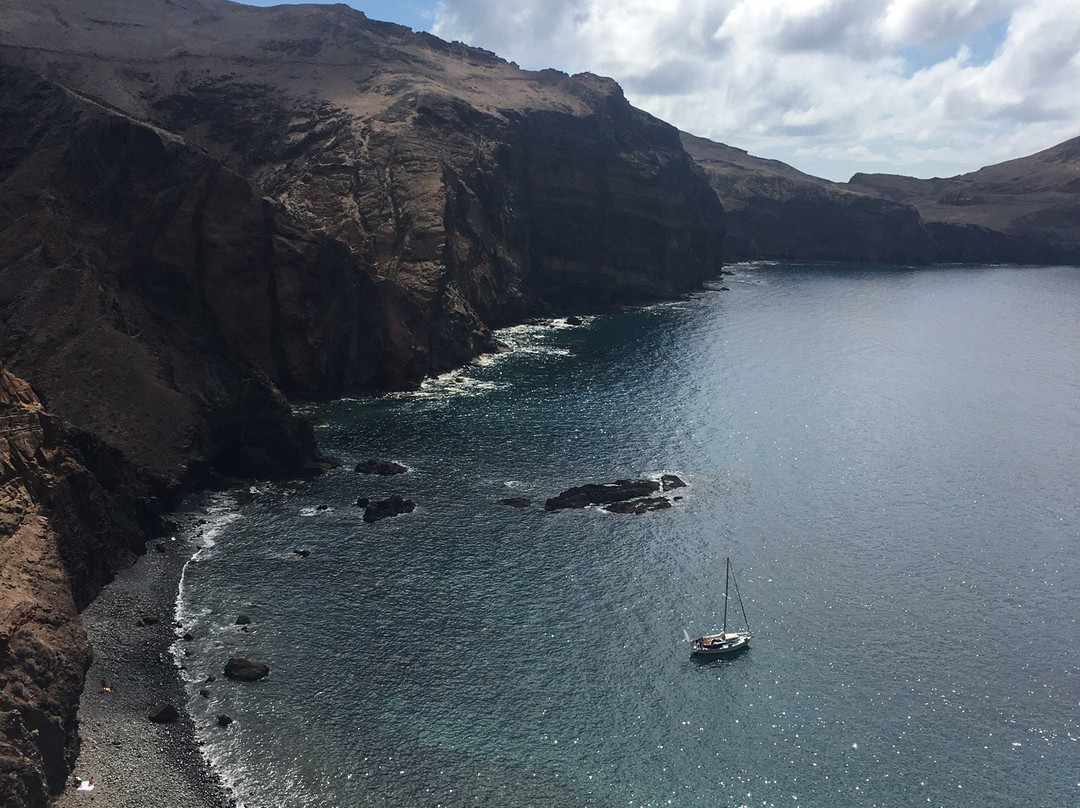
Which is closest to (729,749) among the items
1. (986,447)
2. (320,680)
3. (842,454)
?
(320,680)

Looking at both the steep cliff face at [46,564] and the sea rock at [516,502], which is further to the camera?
the sea rock at [516,502]

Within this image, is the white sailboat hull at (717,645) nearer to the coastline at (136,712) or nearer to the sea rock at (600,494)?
the sea rock at (600,494)

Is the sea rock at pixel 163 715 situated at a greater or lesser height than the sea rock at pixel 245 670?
lesser

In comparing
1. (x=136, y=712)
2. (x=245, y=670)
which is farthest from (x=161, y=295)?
(x=136, y=712)

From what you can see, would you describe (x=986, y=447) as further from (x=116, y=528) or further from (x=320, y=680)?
(x=116, y=528)

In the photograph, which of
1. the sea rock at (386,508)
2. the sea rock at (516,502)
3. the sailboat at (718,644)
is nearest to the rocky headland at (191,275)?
the sea rock at (386,508)

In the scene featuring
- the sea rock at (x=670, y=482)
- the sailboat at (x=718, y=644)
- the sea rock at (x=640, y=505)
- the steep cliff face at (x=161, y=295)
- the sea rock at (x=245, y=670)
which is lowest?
the sailboat at (x=718, y=644)

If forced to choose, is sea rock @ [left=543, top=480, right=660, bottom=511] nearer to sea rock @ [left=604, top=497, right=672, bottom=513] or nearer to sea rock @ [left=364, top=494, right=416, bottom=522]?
sea rock @ [left=604, top=497, right=672, bottom=513]

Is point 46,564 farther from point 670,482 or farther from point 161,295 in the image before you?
point 670,482
